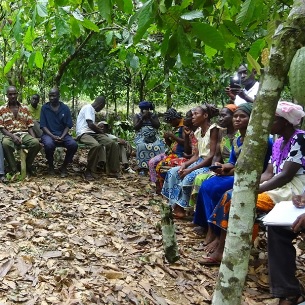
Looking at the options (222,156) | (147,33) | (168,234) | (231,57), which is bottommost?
(168,234)

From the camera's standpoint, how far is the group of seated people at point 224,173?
271 cm

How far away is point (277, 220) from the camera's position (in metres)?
2.65

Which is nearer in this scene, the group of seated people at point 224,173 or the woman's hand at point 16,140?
the group of seated people at point 224,173

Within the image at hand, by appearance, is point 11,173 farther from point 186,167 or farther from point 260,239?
point 260,239

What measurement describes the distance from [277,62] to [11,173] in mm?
4837

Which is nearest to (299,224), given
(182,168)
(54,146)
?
(182,168)

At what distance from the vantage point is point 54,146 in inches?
233

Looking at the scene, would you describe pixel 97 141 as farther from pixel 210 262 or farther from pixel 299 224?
pixel 299 224

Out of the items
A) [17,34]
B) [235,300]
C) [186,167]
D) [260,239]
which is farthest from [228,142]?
[235,300]

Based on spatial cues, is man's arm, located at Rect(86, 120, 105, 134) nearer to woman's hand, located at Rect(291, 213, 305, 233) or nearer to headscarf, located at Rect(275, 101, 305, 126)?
headscarf, located at Rect(275, 101, 305, 126)

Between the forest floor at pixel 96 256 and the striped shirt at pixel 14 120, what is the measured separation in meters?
1.21

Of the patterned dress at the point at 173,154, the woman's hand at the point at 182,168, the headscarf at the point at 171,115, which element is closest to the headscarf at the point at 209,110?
the woman's hand at the point at 182,168

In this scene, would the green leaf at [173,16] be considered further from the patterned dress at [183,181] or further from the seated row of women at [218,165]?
the patterned dress at [183,181]

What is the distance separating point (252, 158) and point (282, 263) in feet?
4.45
